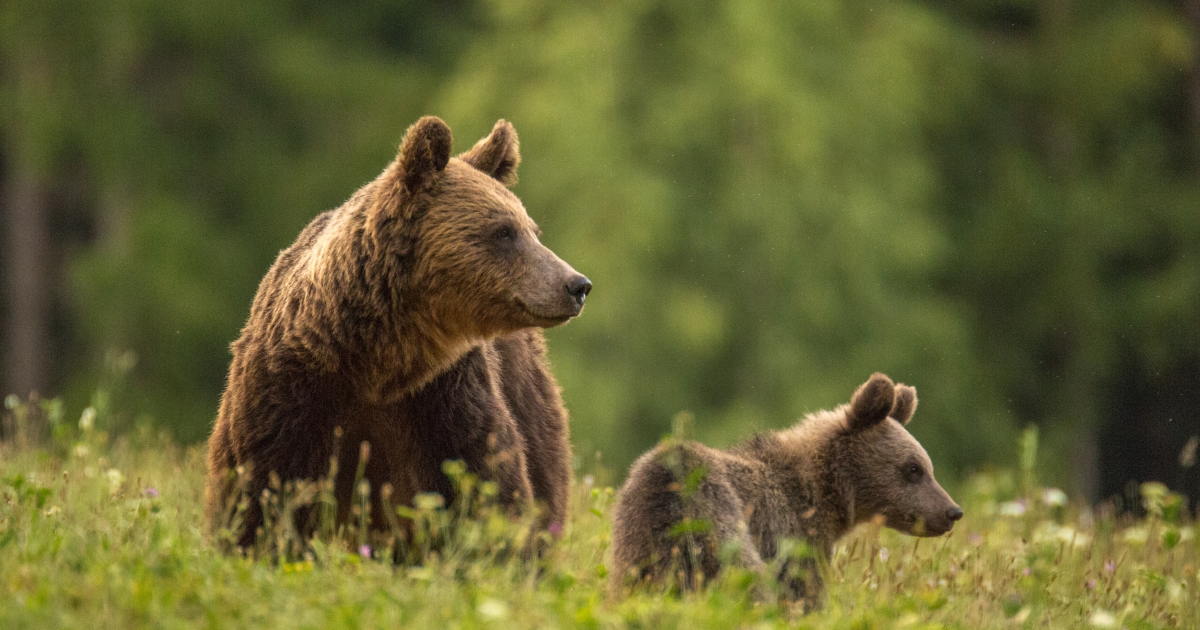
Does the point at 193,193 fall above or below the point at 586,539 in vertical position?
above

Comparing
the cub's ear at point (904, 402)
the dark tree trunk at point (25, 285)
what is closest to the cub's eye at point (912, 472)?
the cub's ear at point (904, 402)

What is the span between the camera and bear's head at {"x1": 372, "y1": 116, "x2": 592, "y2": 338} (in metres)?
5.41

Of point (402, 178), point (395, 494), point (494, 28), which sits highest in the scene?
point (494, 28)

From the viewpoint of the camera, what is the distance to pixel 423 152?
5406 mm

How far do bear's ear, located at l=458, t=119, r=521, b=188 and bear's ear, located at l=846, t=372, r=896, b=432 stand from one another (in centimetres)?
175

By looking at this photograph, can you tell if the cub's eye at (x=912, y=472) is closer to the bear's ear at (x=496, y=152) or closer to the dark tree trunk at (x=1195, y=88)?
the bear's ear at (x=496, y=152)

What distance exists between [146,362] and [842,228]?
9.37 metres

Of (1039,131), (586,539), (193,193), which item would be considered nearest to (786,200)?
(1039,131)

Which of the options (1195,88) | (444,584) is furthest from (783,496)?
(1195,88)

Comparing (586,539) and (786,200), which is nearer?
(586,539)

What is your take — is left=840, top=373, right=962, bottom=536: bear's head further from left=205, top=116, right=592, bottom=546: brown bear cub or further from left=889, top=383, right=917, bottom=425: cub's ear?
left=205, top=116, right=592, bottom=546: brown bear cub

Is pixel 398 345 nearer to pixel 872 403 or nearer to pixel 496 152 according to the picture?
pixel 496 152

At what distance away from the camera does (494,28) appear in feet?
69.4

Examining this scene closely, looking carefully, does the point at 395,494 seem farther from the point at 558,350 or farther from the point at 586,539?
the point at 558,350
